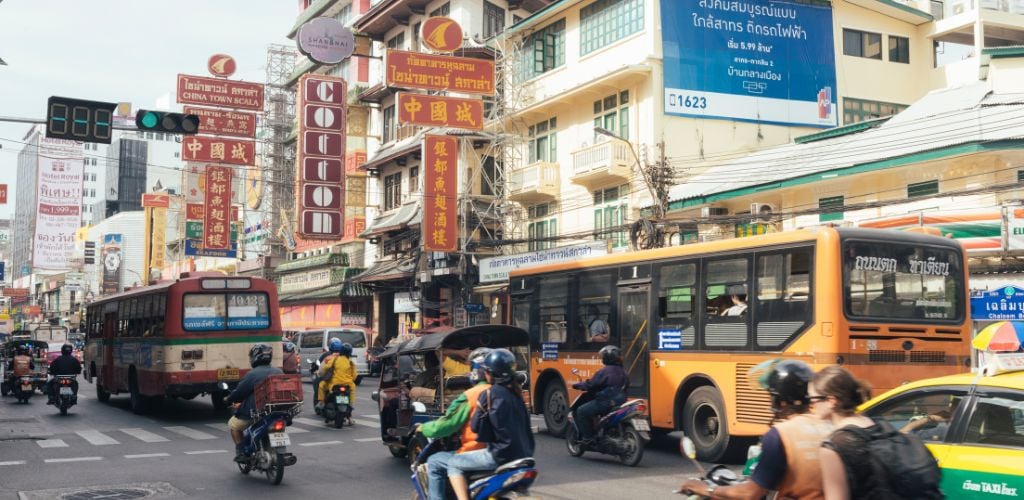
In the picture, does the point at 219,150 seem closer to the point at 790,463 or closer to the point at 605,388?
the point at 605,388

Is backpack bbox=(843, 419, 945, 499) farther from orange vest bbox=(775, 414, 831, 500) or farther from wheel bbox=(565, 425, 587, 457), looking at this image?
wheel bbox=(565, 425, 587, 457)

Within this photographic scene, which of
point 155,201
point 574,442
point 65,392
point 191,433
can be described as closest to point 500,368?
point 574,442

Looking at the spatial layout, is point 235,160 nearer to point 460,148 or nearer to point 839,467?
point 460,148

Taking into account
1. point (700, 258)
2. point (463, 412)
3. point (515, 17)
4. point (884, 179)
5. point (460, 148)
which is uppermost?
point (515, 17)

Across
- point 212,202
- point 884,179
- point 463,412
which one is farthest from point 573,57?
point 463,412

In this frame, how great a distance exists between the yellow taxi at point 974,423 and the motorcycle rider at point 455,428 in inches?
106

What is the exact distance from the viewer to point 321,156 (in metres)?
38.7

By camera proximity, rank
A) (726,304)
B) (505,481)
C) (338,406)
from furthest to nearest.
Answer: (338,406)
(726,304)
(505,481)

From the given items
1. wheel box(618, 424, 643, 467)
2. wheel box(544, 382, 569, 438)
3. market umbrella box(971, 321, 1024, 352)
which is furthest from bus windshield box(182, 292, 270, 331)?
market umbrella box(971, 321, 1024, 352)

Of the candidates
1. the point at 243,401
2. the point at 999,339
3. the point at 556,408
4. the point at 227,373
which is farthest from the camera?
the point at 227,373

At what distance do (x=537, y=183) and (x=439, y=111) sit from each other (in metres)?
4.30

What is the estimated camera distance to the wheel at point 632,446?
12539mm

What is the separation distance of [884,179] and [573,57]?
1285 centimetres

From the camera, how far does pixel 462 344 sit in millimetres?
13016
